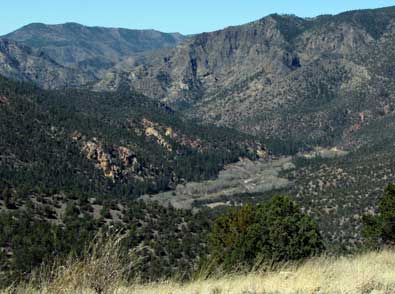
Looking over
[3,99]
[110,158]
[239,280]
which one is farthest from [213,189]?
[239,280]

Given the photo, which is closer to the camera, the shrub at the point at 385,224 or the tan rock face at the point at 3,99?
the shrub at the point at 385,224

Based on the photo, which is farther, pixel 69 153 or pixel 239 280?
pixel 69 153

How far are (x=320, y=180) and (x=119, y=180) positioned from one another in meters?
66.0

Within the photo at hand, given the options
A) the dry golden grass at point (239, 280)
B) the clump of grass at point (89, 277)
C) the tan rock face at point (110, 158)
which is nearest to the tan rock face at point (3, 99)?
the tan rock face at point (110, 158)

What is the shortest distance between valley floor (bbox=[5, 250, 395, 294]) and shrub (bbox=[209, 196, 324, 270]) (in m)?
16.0

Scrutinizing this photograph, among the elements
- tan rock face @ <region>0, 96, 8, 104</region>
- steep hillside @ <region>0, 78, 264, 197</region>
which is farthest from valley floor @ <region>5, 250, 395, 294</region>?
tan rock face @ <region>0, 96, 8, 104</region>

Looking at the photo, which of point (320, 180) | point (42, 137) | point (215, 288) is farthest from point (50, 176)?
point (215, 288)

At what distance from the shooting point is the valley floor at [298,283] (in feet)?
29.0

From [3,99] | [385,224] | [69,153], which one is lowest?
[69,153]

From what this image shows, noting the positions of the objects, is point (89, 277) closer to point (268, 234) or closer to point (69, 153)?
point (268, 234)

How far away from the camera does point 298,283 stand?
9.20 meters

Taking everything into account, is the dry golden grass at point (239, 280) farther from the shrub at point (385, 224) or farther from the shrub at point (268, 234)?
the shrub at point (385, 224)

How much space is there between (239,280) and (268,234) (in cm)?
2210

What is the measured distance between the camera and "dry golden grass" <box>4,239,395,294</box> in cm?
784
